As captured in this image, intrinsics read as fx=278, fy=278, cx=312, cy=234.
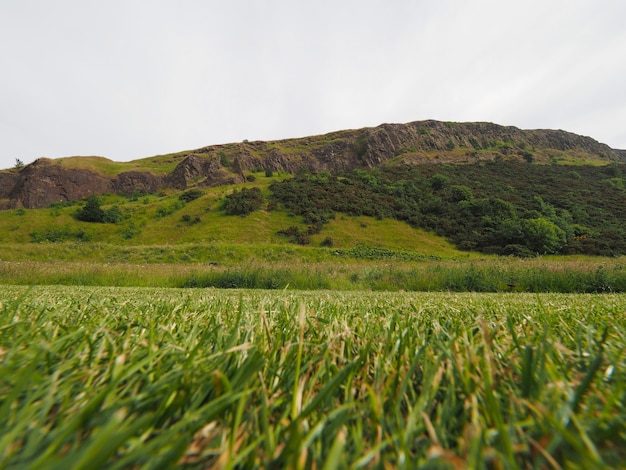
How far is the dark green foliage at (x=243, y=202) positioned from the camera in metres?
35.9

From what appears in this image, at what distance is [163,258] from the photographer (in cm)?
2294

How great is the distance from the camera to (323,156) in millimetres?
83625

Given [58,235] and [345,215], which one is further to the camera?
[345,215]

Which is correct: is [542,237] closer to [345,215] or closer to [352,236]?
[352,236]

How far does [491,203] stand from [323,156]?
53622mm

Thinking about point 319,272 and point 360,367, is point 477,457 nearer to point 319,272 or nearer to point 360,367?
point 360,367

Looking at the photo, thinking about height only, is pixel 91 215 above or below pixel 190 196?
below

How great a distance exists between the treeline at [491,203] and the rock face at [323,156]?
16.9 metres

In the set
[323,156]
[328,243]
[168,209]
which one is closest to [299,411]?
[328,243]

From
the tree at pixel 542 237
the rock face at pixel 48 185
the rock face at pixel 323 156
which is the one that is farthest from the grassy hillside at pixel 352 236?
the rock face at pixel 48 185

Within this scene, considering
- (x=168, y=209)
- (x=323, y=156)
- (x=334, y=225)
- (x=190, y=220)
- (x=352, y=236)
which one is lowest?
(x=352, y=236)

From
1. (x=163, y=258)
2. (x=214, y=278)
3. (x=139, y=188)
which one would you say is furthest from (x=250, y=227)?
(x=139, y=188)

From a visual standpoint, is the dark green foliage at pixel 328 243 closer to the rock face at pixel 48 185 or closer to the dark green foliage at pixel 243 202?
the dark green foliage at pixel 243 202

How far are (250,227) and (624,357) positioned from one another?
33.1 m
